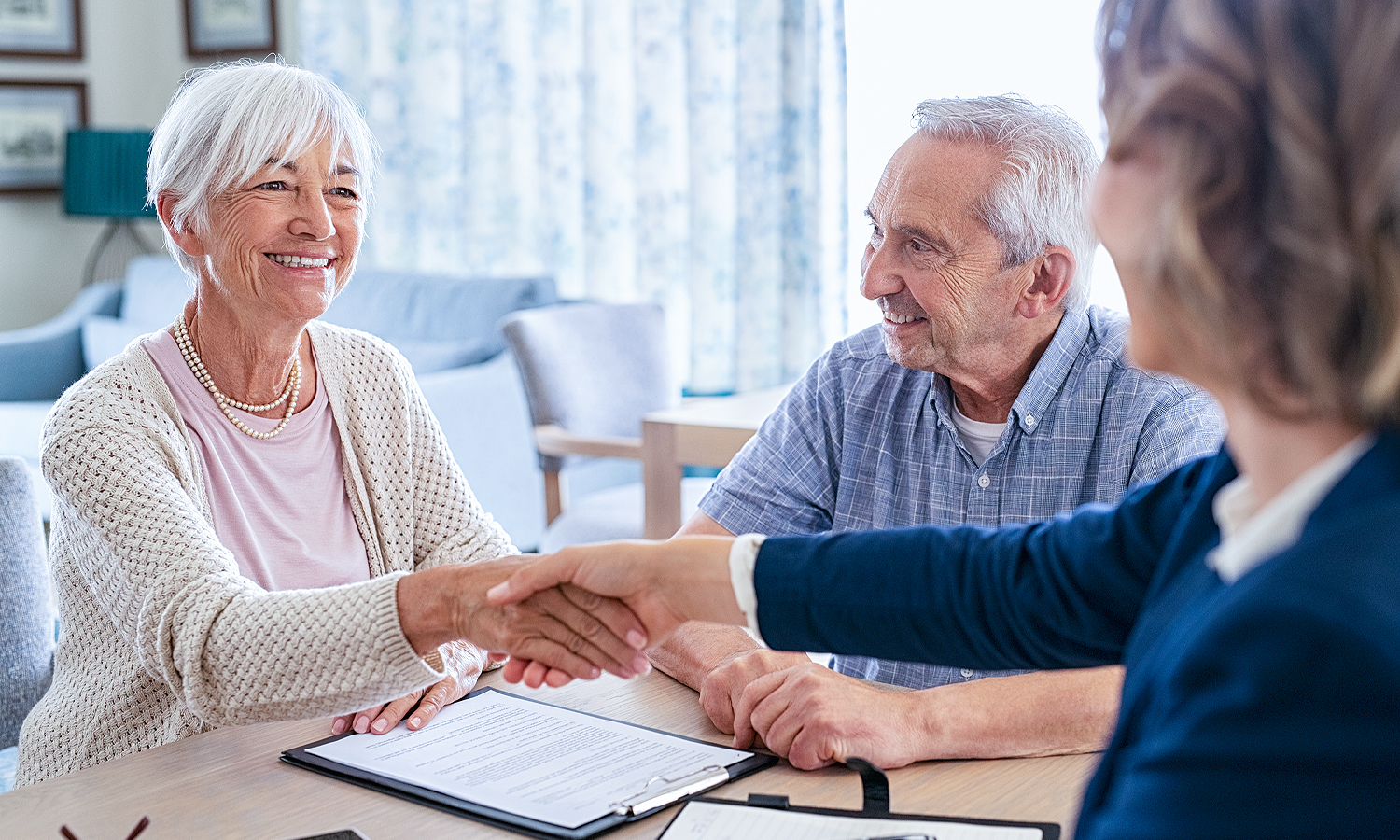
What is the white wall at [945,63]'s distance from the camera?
342 cm

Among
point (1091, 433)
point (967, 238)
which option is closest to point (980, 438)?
point (1091, 433)

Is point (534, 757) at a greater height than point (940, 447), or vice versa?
point (940, 447)

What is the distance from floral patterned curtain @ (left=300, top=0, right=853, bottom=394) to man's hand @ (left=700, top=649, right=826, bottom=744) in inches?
114

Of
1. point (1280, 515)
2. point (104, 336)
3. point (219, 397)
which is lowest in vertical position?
point (104, 336)

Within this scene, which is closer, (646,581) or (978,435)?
(646,581)

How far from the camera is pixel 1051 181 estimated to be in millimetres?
1593

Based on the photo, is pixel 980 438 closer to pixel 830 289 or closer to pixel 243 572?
pixel 243 572

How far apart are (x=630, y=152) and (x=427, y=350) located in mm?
1034

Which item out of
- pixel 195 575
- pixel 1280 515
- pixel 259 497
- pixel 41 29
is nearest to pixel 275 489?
pixel 259 497

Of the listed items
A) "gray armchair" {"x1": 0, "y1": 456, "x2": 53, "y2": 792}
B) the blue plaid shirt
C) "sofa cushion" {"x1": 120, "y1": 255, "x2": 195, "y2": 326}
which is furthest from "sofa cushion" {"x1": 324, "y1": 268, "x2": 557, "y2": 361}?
the blue plaid shirt

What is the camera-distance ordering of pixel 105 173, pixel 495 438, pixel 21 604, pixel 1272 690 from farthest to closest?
pixel 105 173 → pixel 495 438 → pixel 21 604 → pixel 1272 690

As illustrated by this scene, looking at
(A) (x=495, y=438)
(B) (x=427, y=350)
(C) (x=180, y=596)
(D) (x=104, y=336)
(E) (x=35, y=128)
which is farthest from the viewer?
(E) (x=35, y=128)

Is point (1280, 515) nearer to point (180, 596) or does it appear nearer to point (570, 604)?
point (570, 604)

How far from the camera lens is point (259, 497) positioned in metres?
1.58
